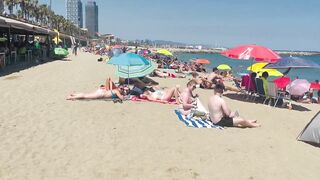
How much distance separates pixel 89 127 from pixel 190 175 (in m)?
2.96

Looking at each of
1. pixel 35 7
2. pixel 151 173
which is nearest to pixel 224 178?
pixel 151 173

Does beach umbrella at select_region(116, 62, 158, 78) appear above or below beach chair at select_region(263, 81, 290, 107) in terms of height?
above

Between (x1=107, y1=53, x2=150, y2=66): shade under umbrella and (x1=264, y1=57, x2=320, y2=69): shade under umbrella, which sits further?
(x1=264, y1=57, x2=320, y2=69): shade under umbrella

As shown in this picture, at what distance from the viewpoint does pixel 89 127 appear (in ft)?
24.7

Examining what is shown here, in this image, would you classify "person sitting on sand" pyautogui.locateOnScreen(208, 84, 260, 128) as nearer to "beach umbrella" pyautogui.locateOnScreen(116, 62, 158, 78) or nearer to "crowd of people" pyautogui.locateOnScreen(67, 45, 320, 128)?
"crowd of people" pyautogui.locateOnScreen(67, 45, 320, 128)

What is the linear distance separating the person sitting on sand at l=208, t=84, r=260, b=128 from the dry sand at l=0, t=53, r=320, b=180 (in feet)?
0.76

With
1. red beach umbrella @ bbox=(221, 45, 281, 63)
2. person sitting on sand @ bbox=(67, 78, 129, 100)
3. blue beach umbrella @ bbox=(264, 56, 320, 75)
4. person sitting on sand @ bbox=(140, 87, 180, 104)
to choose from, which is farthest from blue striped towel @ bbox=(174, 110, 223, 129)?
blue beach umbrella @ bbox=(264, 56, 320, 75)

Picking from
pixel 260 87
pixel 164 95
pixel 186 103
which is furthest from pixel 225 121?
pixel 260 87

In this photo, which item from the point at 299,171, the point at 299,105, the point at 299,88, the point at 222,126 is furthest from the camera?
the point at 299,88

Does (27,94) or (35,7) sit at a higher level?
(35,7)

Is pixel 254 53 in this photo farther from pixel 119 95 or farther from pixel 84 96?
pixel 84 96

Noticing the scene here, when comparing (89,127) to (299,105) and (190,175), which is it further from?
(299,105)

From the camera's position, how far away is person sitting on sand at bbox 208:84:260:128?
7895 millimetres

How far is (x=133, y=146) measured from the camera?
6.41 metres
